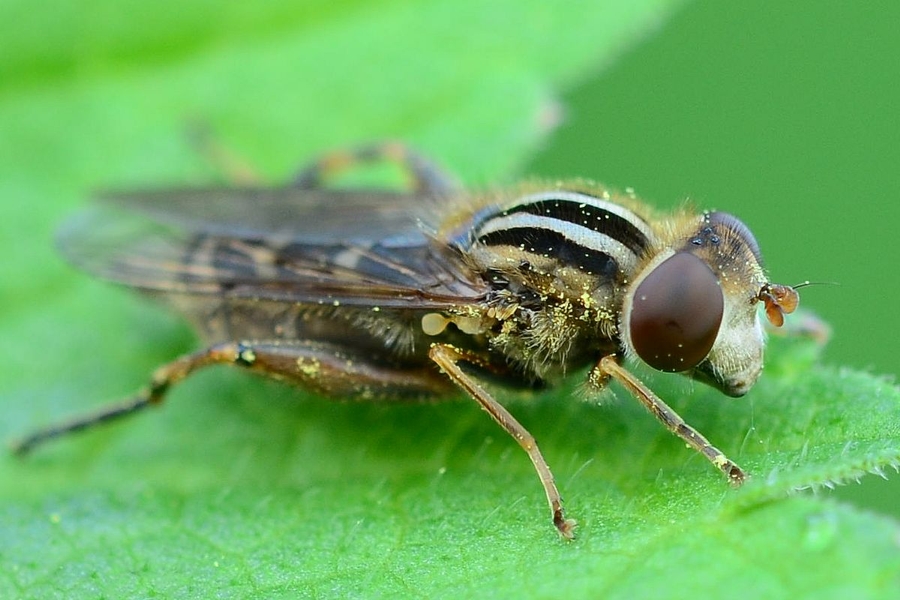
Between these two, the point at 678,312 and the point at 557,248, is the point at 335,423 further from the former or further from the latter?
the point at 678,312

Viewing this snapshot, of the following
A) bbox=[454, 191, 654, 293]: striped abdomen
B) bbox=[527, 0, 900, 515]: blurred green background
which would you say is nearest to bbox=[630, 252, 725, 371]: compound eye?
bbox=[454, 191, 654, 293]: striped abdomen

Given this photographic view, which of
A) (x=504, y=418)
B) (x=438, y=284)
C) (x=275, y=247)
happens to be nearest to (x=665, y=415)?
(x=504, y=418)

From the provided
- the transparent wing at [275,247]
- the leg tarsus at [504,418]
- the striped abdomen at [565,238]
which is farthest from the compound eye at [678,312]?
the transparent wing at [275,247]

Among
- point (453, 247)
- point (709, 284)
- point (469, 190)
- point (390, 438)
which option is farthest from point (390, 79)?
point (709, 284)

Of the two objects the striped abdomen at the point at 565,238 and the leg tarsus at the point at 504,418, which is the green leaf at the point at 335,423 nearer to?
the leg tarsus at the point at 504,418

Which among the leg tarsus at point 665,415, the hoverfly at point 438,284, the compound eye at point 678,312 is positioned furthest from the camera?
the hoverfly at point 438,284

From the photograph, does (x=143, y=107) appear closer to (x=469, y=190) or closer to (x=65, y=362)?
(x=65, y=362)
